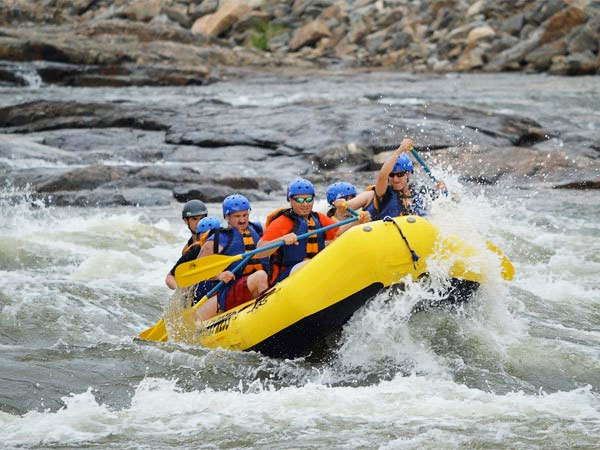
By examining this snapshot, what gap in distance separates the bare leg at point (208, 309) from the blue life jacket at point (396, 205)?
1437 millimetres

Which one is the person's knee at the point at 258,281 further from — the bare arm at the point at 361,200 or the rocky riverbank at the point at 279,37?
the rocky riverbank at the point at 279,37

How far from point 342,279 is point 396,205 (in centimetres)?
151

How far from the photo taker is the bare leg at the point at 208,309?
761 cm

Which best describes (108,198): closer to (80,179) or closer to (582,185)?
(80,179)

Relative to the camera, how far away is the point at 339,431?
18.2ft

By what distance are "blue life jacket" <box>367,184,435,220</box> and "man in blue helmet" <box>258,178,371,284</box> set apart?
1.90ft

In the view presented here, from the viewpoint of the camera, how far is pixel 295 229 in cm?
727

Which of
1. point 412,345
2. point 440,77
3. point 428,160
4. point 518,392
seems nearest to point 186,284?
point 412,345

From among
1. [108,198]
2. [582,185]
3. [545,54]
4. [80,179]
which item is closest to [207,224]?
[108,198]

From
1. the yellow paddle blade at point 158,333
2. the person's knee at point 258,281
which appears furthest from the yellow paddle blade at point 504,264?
the yellow paddle blade at point 158,333

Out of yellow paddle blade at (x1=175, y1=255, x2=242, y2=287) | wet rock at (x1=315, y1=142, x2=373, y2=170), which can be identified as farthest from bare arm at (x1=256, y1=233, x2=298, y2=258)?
wet rock at (x1=315, y1=142, x2=373, y2=170)

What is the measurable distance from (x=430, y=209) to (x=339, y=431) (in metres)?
2.62

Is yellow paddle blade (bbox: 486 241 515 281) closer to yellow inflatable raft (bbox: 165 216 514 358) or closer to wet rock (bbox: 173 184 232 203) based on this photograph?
yellow inflatable raft (bbox: 165 216 514 358)

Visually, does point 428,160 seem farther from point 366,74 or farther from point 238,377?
point 366,74
